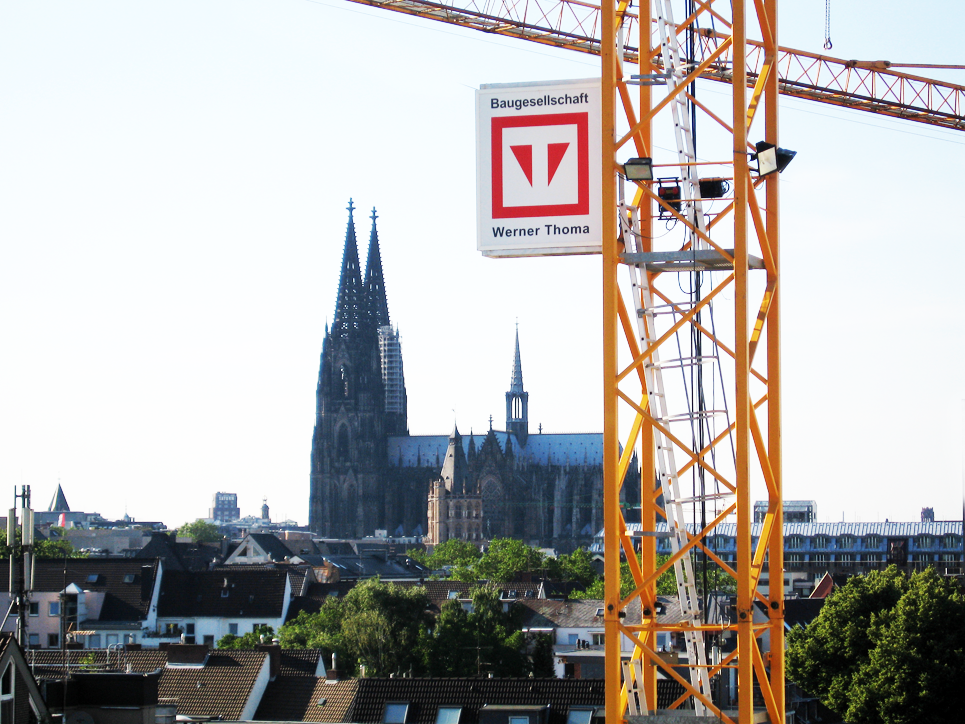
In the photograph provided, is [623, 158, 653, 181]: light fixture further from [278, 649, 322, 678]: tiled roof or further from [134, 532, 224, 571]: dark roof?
[134, 532, 224, 571]: dark roof

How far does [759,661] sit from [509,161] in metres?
5.51

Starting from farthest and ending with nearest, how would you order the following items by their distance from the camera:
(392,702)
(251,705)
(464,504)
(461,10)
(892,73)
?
(464,504), (892,73), (461,10), (251,705), (392,702)

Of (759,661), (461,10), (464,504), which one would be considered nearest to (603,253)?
(759,661)

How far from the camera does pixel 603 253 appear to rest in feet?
47.3

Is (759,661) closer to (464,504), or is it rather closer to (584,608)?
(584,608)

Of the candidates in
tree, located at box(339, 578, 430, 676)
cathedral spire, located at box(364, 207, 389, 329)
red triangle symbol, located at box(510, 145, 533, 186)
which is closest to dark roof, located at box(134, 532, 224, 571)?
tree, located at box(339, 578, 430, 676)

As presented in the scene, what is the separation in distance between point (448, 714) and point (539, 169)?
27127mm

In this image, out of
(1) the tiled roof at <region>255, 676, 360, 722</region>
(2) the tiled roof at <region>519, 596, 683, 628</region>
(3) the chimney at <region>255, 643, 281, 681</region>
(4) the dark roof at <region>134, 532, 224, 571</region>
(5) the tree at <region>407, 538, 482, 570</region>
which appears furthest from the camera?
(5) the tree at <region>407, 538, 482, 570</region>

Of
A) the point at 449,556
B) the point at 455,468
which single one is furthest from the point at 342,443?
the point at 449,556

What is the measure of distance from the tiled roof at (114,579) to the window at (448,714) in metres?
39.2

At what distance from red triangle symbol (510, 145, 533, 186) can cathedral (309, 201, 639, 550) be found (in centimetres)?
17813

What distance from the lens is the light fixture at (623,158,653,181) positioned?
47.3 ft

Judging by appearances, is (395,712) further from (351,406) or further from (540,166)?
(351,406)

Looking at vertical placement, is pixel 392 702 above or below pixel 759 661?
below
